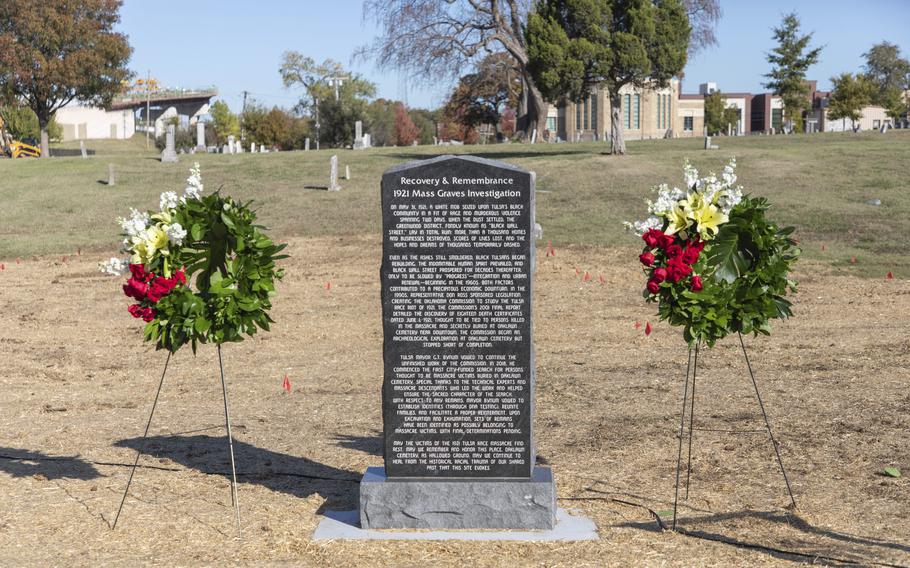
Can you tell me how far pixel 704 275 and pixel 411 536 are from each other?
2.71m

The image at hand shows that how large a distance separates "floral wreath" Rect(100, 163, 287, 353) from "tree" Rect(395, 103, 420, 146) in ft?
361

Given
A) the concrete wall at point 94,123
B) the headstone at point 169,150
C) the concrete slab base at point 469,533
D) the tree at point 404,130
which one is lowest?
the concrete slab base at point 469,533

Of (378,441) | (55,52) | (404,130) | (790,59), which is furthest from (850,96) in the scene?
→ (378,441)

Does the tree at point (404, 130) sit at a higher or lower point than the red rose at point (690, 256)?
higher

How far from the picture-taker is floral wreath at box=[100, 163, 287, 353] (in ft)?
24.4

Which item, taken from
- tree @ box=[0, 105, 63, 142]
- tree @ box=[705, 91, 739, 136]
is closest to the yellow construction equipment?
tree @ box=[0, 105, 63, 142]

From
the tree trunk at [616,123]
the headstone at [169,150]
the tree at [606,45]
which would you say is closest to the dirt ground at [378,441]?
the tree at [606,45]

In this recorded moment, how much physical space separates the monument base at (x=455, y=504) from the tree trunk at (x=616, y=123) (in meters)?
35.0

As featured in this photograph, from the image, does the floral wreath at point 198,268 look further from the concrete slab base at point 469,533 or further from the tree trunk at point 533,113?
the tree trunk at point 533,113

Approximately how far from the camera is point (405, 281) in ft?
24.1

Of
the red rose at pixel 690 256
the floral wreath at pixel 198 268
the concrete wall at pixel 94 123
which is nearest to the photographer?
the red rose at pixel 690 256

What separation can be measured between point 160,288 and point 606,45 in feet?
117

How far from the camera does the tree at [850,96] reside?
86.4m

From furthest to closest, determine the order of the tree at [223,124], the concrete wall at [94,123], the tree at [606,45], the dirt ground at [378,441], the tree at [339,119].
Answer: the concrete wall at [94,123] < the tree at [223,124] < the tree at [339,119] < the tree at [606,45] < the dirt ground at [378,441]
